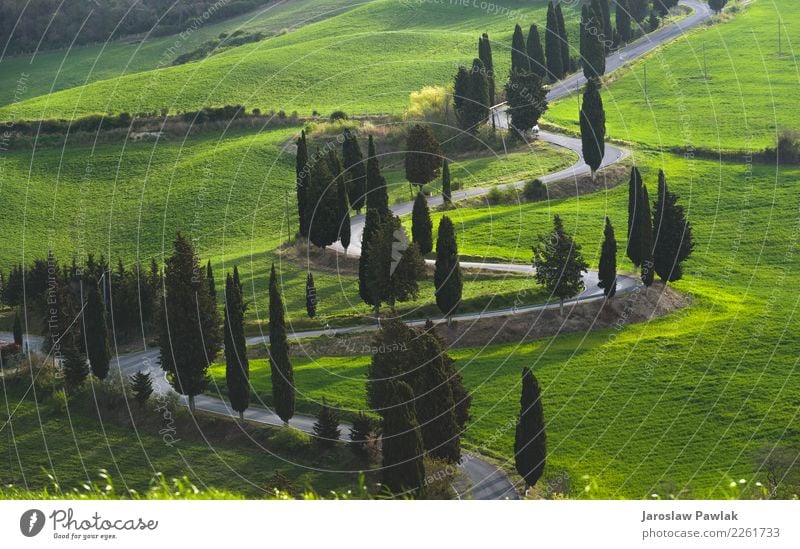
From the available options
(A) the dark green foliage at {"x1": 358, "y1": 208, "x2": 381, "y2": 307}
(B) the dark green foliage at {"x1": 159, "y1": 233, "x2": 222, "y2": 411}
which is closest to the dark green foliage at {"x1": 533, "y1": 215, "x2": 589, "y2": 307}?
(A) the dark green foliage at {"x1": 358, "y1": 208, "x2": 381, "y2": 307}

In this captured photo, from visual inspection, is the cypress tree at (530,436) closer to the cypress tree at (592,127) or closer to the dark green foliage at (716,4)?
the cypress tree at (592,127)

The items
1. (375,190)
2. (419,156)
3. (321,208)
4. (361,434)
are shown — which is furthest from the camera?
(419,156)

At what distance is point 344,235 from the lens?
341 ft

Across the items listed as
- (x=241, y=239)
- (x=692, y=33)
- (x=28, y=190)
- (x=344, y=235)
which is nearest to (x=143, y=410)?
(x=344, y=235)

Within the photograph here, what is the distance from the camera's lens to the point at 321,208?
105 metres

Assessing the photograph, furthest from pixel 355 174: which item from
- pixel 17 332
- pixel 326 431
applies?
pixel 326 431

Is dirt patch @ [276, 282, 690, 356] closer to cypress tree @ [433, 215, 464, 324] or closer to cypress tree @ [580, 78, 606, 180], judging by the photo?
cypress tree @ [433, 215, 464, 324]

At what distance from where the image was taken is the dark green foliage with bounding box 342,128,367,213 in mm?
114312

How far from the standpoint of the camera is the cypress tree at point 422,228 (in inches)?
3971

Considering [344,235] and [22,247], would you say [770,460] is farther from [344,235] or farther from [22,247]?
[22,247]

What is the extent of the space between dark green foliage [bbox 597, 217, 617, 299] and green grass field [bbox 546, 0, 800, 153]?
50343 mm

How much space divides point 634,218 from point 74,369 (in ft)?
129

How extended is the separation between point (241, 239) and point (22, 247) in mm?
20255

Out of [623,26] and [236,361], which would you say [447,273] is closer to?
[236,361]
